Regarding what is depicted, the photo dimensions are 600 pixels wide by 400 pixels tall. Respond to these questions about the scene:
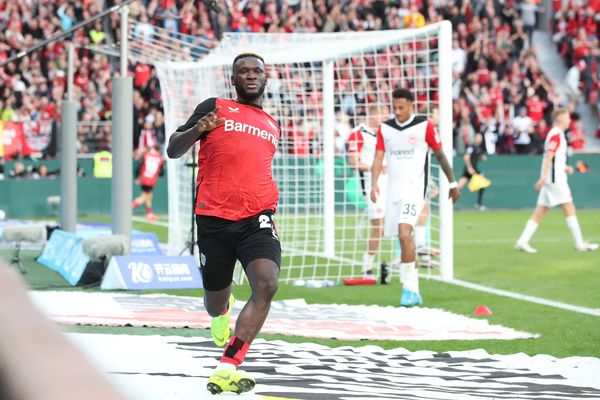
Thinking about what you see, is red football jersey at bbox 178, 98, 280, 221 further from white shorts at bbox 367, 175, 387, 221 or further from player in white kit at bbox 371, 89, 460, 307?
white shorts at bbox 367, 175, 387, 221

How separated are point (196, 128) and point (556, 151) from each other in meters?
11.8

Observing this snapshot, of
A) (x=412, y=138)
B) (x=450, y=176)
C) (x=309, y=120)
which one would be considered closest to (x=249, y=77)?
(x=450, y=176)

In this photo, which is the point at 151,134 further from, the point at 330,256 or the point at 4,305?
the point at 4,305

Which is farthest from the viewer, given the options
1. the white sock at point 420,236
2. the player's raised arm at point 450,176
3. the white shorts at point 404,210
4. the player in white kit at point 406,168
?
the white sock at point 420,236

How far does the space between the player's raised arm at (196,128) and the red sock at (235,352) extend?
3.74 feet

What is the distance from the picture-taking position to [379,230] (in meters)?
14.1

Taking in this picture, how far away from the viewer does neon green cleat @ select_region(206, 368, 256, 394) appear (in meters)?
5.84

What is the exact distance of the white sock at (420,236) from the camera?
15.1 meters

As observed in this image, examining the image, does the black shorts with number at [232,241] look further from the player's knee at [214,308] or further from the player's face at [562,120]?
the player's face at [562,120]

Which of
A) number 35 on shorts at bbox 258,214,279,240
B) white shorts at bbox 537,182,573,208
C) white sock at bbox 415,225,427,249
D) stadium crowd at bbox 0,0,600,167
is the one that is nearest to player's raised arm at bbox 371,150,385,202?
white sock at bbox 415,225,427,249

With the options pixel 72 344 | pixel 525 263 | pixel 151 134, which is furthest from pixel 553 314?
pixel 151 134

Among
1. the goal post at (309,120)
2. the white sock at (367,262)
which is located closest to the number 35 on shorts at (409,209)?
the goal post at (309,120)

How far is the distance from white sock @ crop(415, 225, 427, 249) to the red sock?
9.16m

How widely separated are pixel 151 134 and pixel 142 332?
20380 mm
